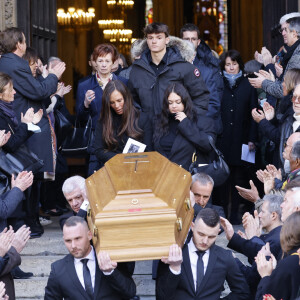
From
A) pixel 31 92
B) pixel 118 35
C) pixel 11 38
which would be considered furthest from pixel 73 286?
pixel 118 35

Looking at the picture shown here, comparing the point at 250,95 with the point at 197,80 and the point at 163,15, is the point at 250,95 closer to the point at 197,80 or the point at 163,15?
the point at 197,80

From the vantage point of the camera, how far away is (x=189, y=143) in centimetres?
752

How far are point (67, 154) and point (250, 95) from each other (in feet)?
6.67

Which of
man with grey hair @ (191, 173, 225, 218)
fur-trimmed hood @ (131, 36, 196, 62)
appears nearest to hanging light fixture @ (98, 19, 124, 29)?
fur-trimmed hood @ (131, 36, 196, 62)

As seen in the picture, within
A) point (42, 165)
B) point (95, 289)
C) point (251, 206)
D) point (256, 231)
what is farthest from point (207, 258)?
point (251, 206)

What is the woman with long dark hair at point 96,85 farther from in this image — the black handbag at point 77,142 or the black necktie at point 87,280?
the black necktie at point 87,280

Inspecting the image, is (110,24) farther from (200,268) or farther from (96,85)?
(200,268)

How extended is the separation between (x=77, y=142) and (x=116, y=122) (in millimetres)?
1422

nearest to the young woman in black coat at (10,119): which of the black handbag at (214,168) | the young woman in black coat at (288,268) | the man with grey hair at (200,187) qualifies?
the black handbag at (214,168)

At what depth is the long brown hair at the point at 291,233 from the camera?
4824mm

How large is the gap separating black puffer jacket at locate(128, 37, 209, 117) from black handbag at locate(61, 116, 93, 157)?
784mm

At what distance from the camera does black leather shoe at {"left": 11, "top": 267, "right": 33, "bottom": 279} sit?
741 centimetres

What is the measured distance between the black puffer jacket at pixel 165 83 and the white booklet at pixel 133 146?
805 millimetres

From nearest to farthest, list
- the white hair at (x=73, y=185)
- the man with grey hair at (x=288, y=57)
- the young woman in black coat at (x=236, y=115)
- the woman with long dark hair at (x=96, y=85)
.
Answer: the white hair at (x=73, y=185) < the man with grey hair at (x=288, y=57) < the woman with long dark hair at (x=96, y=85) < the young woman in black coat at (x=236, y=115)
